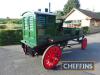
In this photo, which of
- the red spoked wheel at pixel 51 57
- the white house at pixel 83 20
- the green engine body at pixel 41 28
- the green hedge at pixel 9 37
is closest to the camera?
the red spoked wheel at pixel 51 57

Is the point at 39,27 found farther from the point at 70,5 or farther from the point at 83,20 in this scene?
the point at 70,5

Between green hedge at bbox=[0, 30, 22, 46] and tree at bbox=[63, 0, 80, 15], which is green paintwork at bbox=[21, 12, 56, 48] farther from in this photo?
tree at bbox=[63, 0, 80, 15]

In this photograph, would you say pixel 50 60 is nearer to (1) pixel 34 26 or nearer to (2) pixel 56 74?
(2) pixel 56 74

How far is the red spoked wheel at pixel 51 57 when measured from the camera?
22.8ft

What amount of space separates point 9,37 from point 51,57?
954 centimetres

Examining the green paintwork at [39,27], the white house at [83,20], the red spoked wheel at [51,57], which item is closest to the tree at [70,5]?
the white house at [83,20]

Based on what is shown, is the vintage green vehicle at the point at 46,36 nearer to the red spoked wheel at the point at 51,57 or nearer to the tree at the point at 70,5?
the red spoked wheel at the point at 51,57

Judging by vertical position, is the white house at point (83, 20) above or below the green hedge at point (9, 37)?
above

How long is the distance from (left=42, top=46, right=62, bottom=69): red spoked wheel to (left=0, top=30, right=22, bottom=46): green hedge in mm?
9295

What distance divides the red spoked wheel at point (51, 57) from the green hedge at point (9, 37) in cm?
929

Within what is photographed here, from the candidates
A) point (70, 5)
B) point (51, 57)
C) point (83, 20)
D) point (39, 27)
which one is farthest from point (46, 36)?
point (70, 5)

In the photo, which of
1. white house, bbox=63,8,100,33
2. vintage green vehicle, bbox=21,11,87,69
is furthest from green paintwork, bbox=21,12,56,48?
white house, bbox=63,8,100,33

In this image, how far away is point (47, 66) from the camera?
709cm

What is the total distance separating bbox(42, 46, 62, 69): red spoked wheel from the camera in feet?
22.8
